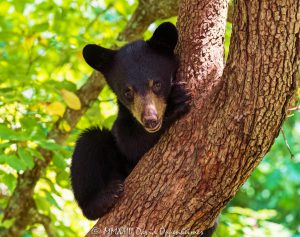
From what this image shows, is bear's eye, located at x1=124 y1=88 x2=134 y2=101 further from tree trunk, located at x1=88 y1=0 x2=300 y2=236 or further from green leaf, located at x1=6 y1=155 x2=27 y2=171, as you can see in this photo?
green leaf, located at x1=6 y1=155 x2=27 y2=171

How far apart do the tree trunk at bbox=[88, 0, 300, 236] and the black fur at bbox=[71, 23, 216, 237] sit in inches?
8.7

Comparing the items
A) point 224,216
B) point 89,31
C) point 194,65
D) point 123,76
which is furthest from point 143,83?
point 89,31

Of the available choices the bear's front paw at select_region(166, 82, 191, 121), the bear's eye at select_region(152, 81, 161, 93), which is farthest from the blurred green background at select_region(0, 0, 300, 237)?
the bear's front paw at select_region(166, 82, 191, 121)

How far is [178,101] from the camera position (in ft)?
13.2

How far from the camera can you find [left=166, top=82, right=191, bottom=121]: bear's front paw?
12.9 feet

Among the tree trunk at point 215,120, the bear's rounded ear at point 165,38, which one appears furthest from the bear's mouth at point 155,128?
the bear's rounded ear at point 165,38

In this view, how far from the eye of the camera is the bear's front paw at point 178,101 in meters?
3.94

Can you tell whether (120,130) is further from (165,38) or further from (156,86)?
(165,38)

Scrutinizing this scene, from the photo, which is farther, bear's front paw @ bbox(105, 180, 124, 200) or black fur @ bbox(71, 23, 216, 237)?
black fur @ bbox(71, 23, 216, 237)

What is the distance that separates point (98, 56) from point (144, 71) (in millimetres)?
612

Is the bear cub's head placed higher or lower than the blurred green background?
higher

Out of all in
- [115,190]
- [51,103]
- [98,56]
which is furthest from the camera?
[51,103]

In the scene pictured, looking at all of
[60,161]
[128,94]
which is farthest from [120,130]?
[60,161]

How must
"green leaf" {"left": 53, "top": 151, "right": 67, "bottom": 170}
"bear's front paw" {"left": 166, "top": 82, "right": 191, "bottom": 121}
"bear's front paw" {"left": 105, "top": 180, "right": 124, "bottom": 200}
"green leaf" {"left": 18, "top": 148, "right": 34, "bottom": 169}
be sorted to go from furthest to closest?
1. "green leaf" {"left": 53, "top": 151, "right": 67, "bottom": 170}
2. "green leaf" {"left": 18, "top": 148, "right": 34, "bottom": 169}
3. "bear's front paw" {"left": 105, "top": 180, "right": 124, "bottom": 200}
4. "bear's front paw" {"left": 166, "top": 82, "right": 191, "bottom": 121}
